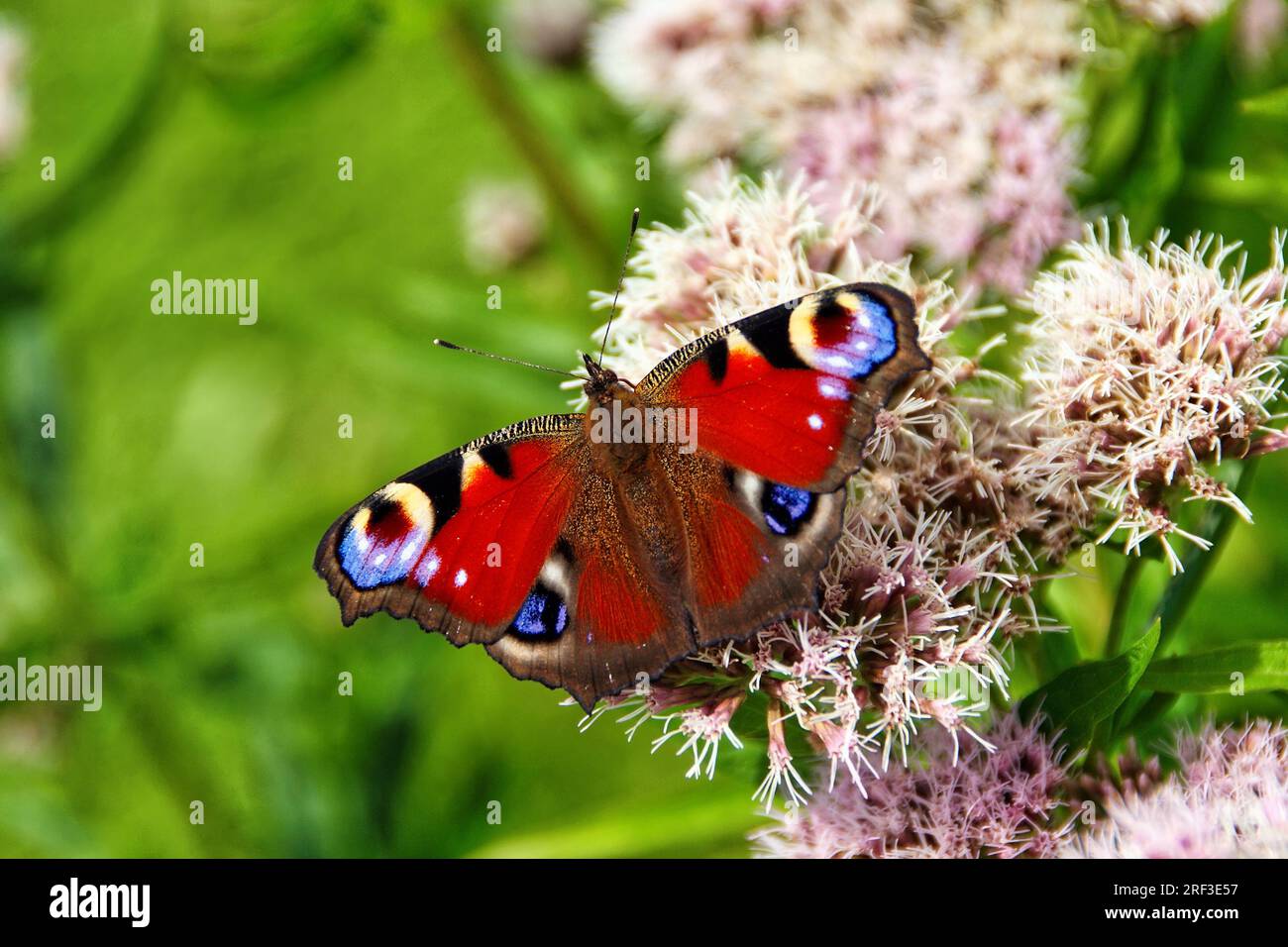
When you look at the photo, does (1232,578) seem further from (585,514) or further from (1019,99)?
(585,514)

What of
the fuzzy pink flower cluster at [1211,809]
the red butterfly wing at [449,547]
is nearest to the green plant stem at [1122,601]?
the fuzzy pink flower cluster at [1211,809]

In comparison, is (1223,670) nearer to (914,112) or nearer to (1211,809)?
(1211,809)

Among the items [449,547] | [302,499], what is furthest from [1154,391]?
[302,499]

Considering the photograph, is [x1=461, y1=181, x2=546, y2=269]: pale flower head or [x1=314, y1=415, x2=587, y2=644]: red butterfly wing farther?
[x1=461, y1=181, x2=546, y2=269]: pale flower head

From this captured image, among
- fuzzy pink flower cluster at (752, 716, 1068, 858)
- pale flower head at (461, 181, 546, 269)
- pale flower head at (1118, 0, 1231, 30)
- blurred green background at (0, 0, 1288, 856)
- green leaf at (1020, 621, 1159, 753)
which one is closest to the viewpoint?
green leaf at (1020, 621, 1159, 753)

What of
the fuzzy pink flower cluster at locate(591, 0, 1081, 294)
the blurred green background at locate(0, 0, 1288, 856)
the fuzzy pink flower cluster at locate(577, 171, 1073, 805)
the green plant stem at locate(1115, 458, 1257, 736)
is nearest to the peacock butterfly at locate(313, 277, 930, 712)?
the fuzzy pink flower cluster at locate(577, 171, 1073, 805)

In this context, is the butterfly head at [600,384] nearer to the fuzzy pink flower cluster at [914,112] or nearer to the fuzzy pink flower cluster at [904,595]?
the fuzzy pink flower cluster at [904,595]

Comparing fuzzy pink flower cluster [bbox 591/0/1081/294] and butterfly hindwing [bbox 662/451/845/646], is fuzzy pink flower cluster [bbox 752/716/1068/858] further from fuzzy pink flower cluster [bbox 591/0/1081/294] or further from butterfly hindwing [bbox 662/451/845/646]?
fuzzy pink flower cluster [bbox 591/0/1081/294]

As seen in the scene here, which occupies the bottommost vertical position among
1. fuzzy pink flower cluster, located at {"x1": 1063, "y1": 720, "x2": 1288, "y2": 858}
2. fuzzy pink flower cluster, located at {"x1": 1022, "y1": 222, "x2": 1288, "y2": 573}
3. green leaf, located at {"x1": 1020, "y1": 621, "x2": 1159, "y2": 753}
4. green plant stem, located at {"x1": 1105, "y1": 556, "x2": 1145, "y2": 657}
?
fuzzy pink flower cluster, located at {"x1": 1063, "y1": 720, "x2": 1288, "y2": 858}
